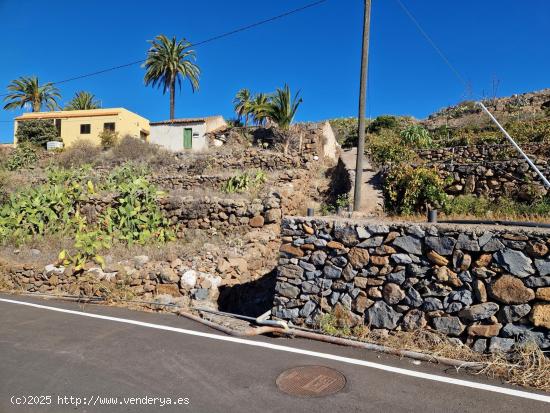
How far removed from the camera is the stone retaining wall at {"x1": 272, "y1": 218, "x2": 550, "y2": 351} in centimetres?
440

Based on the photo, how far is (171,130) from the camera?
27.4 metres

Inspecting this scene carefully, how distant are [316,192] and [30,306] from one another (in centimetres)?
1102

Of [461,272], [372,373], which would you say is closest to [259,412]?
[372,373]

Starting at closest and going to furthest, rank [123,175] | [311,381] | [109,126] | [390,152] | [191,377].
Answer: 1. [311,381]
2. [191,377]
3. [390,152]
4. [123,175]
5. [109,126]

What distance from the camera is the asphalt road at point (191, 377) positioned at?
3.56 metres

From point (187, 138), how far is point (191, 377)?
24.5 m

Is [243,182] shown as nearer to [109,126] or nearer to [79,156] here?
[79,156]

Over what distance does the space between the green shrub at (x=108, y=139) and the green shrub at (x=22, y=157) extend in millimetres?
4774

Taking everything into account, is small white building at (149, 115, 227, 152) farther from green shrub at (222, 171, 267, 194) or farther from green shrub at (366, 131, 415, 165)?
green shrub at (366, 131, 415, 165)

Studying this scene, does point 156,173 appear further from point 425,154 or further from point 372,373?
point 372,373


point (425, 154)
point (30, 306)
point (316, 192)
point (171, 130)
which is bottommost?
point (30, 306)

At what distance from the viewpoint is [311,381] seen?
4.08m

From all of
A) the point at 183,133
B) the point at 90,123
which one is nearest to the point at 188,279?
the point at 183,133

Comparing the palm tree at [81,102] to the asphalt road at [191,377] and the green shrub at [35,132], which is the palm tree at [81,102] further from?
the asphalt road at [191,377]
